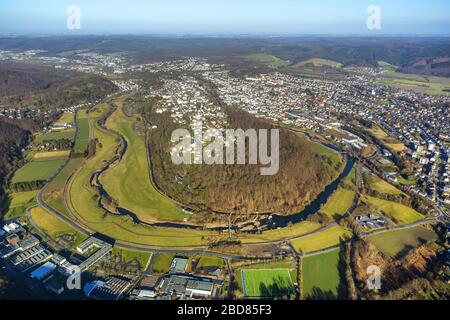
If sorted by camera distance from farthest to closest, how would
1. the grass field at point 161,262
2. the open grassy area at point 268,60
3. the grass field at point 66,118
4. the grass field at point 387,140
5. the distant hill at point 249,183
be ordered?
the open grassy area at point 268,60
the grass field at point 66,118
the grass field at point 387,140
the distant hill at point 249,183
the grass field at point 161,262

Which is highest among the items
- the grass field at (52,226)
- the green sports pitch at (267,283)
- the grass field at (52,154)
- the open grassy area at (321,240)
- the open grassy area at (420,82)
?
the open grassy area at (420,82)

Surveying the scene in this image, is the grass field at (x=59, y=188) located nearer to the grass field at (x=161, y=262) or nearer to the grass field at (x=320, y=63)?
the grass field at (x=161, y=262)

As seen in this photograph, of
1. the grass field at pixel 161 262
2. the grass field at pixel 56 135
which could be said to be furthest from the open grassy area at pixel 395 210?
the grass field at pixel 56 135

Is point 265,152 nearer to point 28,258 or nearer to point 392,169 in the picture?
point 392,169

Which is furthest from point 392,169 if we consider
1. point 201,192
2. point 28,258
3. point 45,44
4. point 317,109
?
point 45,44

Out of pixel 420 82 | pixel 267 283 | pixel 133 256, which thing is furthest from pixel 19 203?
pixel 420 82

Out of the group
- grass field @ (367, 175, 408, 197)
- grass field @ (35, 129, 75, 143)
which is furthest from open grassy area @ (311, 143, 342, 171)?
grass field @ (35, 129, 75, 143)
